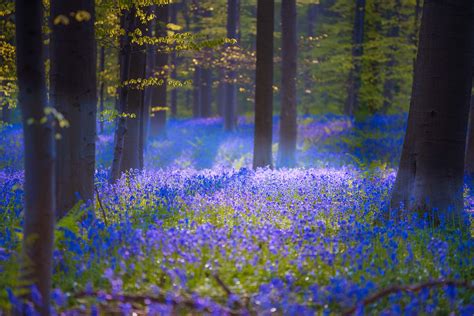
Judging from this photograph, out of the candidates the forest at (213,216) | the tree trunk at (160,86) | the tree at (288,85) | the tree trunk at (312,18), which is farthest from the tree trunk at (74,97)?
the tree trunk at (312,18)

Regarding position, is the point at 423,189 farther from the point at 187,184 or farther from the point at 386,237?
the point at 187,184

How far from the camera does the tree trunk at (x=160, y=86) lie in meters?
14.4

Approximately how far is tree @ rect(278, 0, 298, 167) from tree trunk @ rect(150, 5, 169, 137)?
132 inches

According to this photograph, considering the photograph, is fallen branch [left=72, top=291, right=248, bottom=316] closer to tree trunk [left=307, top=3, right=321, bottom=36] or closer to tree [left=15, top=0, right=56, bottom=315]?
tree [left=15, top=0, right=56, bottom=315]

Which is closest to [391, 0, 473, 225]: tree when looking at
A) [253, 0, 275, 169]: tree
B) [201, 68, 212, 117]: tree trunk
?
[253, 0, 275, 169]: tree

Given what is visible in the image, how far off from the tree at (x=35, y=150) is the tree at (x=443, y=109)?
4.93 meters

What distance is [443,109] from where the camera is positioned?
7.07m

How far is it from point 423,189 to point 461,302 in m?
2.80

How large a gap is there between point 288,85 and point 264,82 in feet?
8.57

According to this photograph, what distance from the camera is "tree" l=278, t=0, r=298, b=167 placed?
15.1m

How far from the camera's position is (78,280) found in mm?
4902

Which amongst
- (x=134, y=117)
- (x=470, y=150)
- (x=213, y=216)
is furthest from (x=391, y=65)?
(x=213, y=216)

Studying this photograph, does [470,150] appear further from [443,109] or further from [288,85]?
[443,109]

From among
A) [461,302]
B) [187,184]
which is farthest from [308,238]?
[187,184]
